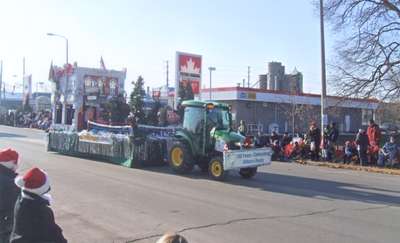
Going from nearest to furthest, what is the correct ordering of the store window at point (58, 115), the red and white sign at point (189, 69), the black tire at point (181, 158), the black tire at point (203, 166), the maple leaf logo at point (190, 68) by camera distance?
the black tire at point (181, 158) → the black tire at point (203, 166) → the store window at point (58, 115) → the red and white sign at point (189, 69) → the maple leaf logo at point (190, 68)

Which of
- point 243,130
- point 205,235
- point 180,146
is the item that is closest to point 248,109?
point 243,130

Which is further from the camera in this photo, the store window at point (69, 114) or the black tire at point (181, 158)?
the store window at point (69, 114)

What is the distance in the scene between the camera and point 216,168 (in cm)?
1580

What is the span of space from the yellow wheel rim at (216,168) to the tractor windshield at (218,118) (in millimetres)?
1270

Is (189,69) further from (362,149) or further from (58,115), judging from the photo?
(362,149)

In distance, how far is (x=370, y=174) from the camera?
20062 mm

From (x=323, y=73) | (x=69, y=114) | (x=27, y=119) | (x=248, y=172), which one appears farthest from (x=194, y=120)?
(x=27, y=119)

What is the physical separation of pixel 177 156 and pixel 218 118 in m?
1.76

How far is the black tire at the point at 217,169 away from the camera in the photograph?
1553cm

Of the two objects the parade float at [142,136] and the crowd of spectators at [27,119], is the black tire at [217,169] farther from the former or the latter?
the crowd of spectators at [27,119]

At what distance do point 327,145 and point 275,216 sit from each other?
15065 mm

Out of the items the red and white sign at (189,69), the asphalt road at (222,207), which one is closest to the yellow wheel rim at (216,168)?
the asphalt road at (222,207)

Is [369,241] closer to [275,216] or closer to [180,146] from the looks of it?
[275,216]

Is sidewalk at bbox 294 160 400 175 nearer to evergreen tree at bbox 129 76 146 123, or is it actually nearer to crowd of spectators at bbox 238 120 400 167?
crowd of spectators at bbox 238 120 400 167
